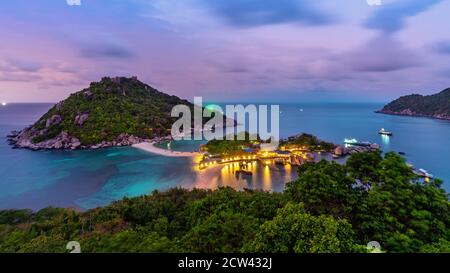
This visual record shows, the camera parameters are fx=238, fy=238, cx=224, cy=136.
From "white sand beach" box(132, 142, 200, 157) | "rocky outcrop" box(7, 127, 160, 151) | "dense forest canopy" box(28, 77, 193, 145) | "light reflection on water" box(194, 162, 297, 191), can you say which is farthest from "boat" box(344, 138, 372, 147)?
"rocky outcrop" box(7, 127, 160, 151)

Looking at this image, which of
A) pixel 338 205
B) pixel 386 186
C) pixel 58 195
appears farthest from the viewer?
pixel 58 195

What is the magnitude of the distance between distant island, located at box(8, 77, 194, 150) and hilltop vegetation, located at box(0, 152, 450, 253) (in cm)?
3472

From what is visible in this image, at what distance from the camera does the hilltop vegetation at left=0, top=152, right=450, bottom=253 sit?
432 cm

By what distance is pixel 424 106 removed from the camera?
75500 mm

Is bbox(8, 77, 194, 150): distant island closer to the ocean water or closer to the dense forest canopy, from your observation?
the dense forest canopy

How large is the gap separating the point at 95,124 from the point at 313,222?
48.7 metres

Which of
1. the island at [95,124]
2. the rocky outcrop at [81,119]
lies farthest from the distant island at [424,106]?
the rocky outcrop at [81,119]

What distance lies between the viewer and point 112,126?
45.5 m

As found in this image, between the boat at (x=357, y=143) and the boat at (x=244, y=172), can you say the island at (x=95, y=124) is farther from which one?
the boat at (x=357, y=143)

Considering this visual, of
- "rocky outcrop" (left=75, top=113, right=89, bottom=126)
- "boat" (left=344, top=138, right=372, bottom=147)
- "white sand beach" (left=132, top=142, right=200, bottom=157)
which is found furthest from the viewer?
"rocky outcrop" (left=75, top=113, right=89, bottom=126)
